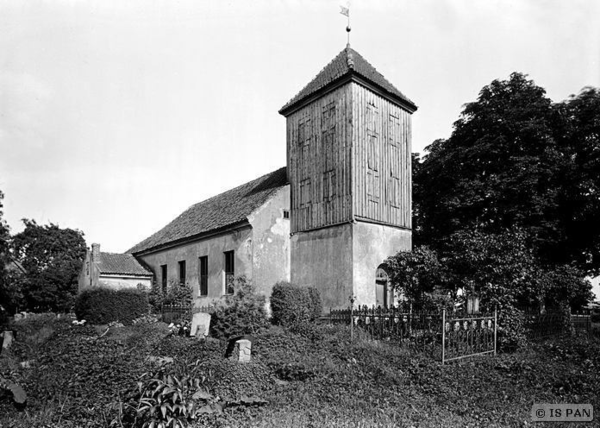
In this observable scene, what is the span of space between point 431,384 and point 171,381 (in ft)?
19.2

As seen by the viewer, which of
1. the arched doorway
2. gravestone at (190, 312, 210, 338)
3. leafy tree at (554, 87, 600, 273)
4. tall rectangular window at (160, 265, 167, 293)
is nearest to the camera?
gravestone at (190, 312, 210, 338)

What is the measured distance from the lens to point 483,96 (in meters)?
27.6

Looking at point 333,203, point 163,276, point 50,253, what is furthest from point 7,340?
point 50,253

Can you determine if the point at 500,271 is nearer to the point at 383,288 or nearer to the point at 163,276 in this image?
the point at 383,288

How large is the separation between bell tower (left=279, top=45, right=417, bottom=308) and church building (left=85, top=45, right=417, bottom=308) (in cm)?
4

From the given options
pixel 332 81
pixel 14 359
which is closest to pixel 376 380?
pixel 14 359

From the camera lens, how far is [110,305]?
75.2 feet

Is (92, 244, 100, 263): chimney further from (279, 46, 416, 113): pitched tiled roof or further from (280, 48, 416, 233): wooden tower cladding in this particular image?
(279, 46, 416, 113): pitched tiled roof

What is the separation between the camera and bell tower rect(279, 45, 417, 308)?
65.9 feet

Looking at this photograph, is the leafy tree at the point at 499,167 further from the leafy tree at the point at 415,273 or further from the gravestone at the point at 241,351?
the gravestone at the point at 241,351

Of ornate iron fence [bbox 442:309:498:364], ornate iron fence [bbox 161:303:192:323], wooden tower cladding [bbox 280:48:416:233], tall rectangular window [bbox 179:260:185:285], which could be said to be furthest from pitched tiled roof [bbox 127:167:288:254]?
ornate iron fence [bbox 442:309:498:364]

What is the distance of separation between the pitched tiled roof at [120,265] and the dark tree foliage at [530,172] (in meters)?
19.2

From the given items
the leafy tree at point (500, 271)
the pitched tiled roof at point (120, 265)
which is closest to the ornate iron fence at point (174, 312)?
the pitched tiled roof at point (120, 265)

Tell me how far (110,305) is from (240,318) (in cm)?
884
